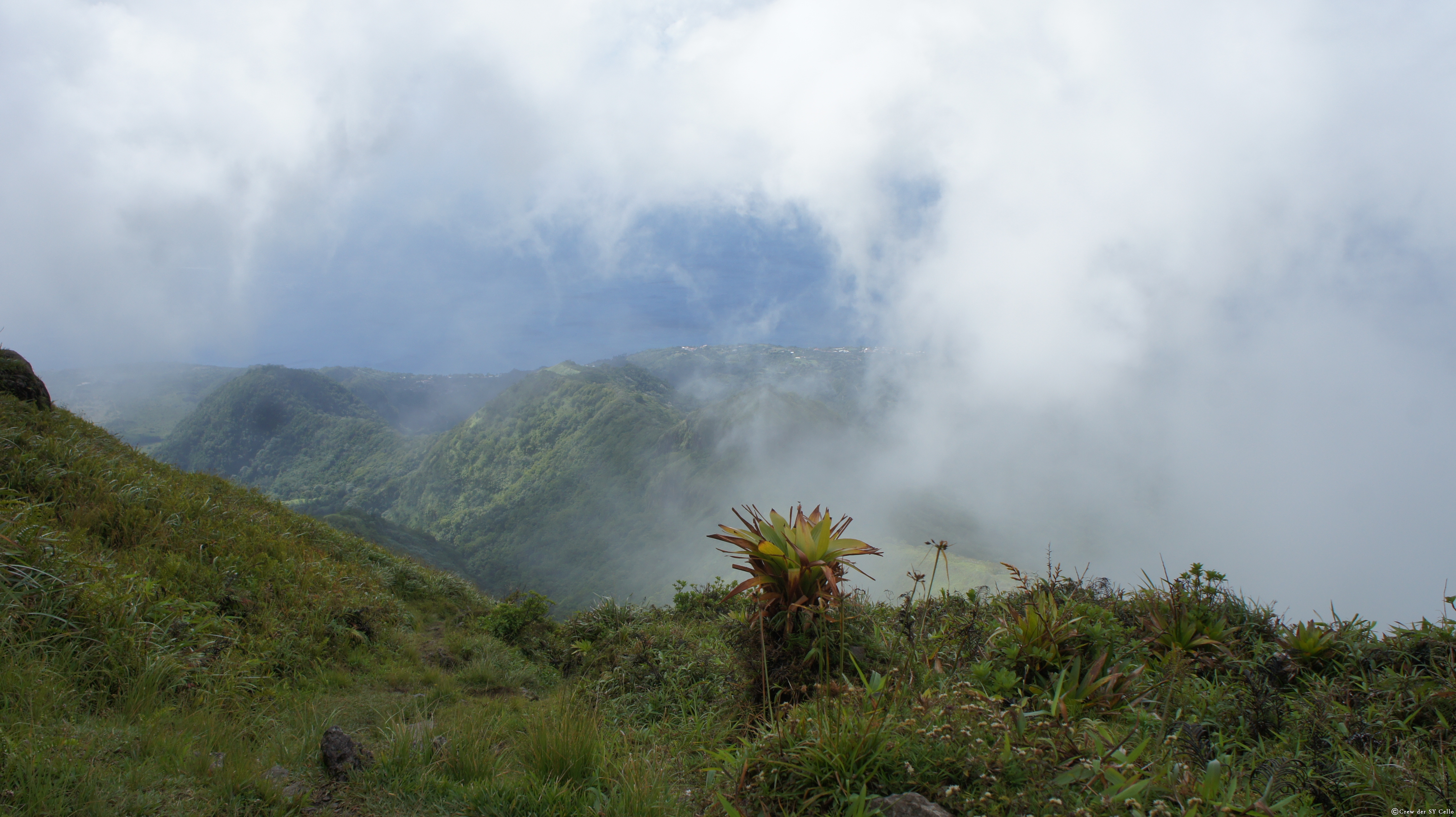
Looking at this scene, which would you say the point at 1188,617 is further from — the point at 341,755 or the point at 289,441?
the point at 289,441

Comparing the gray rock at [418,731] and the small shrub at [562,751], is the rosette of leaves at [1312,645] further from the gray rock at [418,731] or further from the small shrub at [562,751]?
the gray rock at [418,731]

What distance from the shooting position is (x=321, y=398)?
179500mm

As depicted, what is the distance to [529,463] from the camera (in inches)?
5379

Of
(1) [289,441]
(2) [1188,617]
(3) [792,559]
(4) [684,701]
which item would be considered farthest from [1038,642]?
(1) [289,441]

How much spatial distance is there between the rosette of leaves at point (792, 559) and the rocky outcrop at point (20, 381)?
12.7m

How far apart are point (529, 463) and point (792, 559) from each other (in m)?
141

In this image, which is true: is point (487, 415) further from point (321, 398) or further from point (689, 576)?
point (689, 576)

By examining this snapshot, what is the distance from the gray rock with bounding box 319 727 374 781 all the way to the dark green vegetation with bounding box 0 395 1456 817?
9 centimetres

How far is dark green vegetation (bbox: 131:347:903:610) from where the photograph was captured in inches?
4161

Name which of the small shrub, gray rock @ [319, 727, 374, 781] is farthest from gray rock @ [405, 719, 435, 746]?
the small shrub

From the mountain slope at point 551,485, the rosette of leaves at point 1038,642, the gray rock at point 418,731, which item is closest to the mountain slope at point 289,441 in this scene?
the mountain slope at point 551,485

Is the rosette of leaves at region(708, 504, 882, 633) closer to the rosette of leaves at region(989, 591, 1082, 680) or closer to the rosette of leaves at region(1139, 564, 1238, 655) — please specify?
the rosette of leaves at region(989, 591, 1082, 680)

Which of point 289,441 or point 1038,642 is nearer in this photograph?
point 1038,642

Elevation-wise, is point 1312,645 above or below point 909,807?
above
